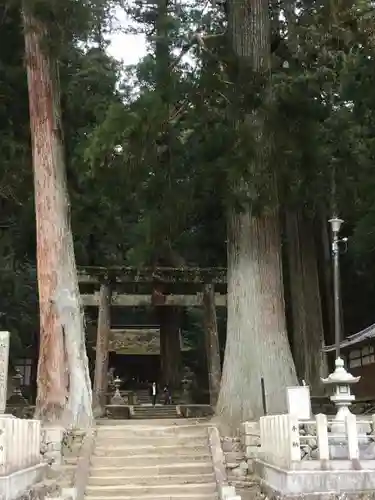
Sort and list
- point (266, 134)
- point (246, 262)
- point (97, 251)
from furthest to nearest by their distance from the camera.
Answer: point (97, 251)
point (246, 262)
point (266, 134)

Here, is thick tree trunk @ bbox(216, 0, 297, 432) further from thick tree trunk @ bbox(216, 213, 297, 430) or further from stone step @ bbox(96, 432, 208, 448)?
stone step @ bbox(96, 432, 208, 448)

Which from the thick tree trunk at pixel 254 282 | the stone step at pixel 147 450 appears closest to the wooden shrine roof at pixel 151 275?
the thick tree trunk at pixel 254 282

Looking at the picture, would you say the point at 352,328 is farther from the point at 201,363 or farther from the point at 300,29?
the point at 300,29

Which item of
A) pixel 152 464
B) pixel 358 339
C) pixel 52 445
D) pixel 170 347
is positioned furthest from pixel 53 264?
pixel 170 347

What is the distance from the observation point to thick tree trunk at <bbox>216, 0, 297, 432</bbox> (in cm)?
→ 1086

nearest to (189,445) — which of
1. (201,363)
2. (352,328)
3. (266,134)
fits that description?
(266,134)

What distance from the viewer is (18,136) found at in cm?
1506

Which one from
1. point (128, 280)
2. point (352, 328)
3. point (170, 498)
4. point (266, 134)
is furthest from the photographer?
point (352, 328)

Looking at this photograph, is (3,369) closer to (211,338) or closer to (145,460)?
(145,460)

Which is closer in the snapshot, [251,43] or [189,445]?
[189,445]

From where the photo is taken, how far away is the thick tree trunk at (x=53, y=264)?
35.8 ft

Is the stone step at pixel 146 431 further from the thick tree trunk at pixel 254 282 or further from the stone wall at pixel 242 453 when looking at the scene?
the thick tree trunk at pixel 254 282

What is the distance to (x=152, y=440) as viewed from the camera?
33.4 ft

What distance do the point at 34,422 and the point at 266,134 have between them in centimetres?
581
